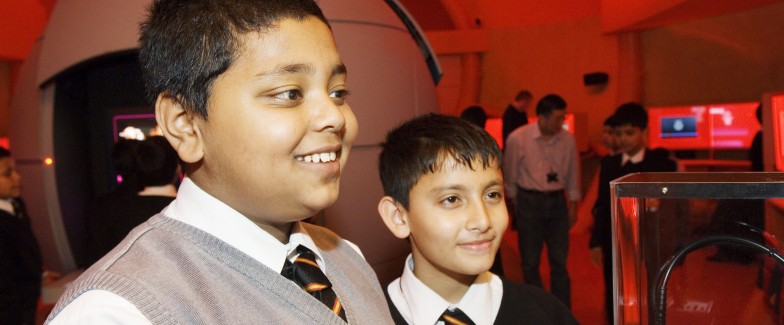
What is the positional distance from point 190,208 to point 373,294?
437 mm

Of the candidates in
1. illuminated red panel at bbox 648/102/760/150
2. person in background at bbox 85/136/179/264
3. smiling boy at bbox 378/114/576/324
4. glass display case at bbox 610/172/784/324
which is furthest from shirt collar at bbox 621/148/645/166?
illuminated red panel at bbox 648/102/760/150

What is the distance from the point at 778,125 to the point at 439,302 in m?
3.93

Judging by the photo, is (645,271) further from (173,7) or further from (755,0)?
(755,0)

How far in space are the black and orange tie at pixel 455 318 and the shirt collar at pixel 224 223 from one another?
73 centimetres

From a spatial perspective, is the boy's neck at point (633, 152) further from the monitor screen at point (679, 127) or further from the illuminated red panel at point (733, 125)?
the monitor screen at point (679, 127)

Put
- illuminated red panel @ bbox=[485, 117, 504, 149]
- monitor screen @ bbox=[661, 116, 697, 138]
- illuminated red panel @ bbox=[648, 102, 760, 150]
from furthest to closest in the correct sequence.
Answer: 1. illuminated red panel @ bbox=[485, 117, 504, 149]
2. monitor screen @ bbox=[661, 116, 697, 138]
3. illuminated red panel @ bbox=[648, 102, 760, 150]

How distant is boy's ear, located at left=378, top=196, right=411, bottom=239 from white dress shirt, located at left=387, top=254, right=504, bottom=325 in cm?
11

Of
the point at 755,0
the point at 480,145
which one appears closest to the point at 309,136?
the point at 480,145

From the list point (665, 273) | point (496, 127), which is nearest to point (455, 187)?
point (665, 273)

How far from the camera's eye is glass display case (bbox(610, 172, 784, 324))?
3.26 feet

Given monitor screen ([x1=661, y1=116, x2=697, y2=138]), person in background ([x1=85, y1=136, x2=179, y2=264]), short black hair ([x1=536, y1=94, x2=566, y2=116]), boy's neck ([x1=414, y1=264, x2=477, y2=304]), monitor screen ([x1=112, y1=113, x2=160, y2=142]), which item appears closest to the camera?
boy's neck ([x1=414, y1=264, x2=477, y2=304])

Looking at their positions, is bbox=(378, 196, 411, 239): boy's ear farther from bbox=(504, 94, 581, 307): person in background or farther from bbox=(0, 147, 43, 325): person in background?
bbox=(504, 94, 581, 307): person in background

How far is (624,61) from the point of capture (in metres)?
9.25

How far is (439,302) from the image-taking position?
1623 mm
